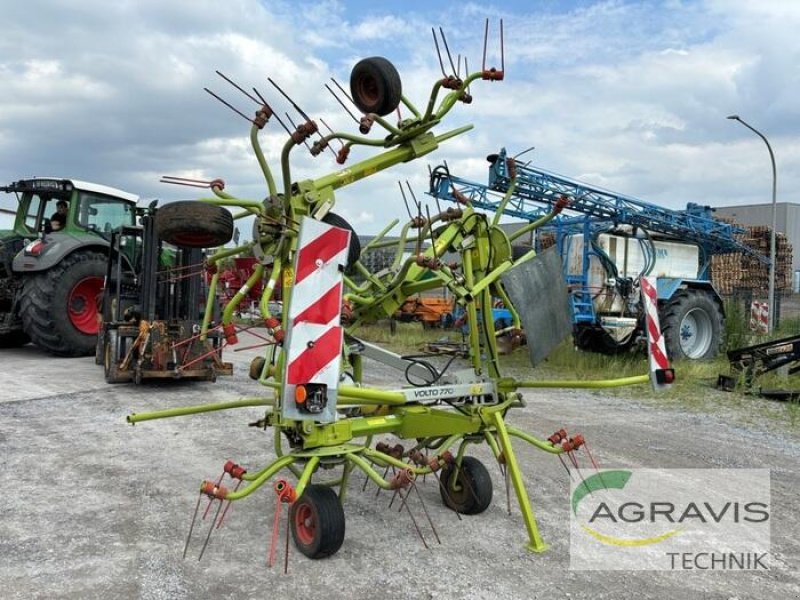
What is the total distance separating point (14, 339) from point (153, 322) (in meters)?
4.72

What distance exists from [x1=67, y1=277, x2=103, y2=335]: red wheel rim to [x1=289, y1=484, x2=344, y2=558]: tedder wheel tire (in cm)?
764

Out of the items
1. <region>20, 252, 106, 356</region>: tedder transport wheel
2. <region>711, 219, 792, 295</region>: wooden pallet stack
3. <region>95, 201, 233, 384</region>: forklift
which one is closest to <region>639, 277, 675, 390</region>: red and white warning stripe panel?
<region>95, 201, 233, 384</region>: forklift

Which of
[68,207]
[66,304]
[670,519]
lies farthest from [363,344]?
[68,207]

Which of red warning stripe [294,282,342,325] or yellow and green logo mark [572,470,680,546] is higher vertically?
red warning stripe [294,282,342,325]

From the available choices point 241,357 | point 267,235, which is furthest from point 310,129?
point 241,357

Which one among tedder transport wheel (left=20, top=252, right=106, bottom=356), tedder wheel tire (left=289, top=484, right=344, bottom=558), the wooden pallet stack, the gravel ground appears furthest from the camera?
the wooden pallet stack

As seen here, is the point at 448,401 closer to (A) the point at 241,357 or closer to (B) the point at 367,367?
(B) the point at 367,367

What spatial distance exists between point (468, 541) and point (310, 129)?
2.37m

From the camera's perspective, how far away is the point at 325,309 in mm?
3402

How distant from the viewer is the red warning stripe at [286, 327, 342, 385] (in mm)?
3295

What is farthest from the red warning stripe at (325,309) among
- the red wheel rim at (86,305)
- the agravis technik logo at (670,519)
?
the red wheel rim at (86,305)

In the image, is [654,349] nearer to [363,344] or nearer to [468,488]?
[468,488]

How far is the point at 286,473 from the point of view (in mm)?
5266

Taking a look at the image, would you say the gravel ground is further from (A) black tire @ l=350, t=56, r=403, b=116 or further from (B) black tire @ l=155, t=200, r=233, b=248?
(A) black tire @ l=350, t=56, r=403, b=116
